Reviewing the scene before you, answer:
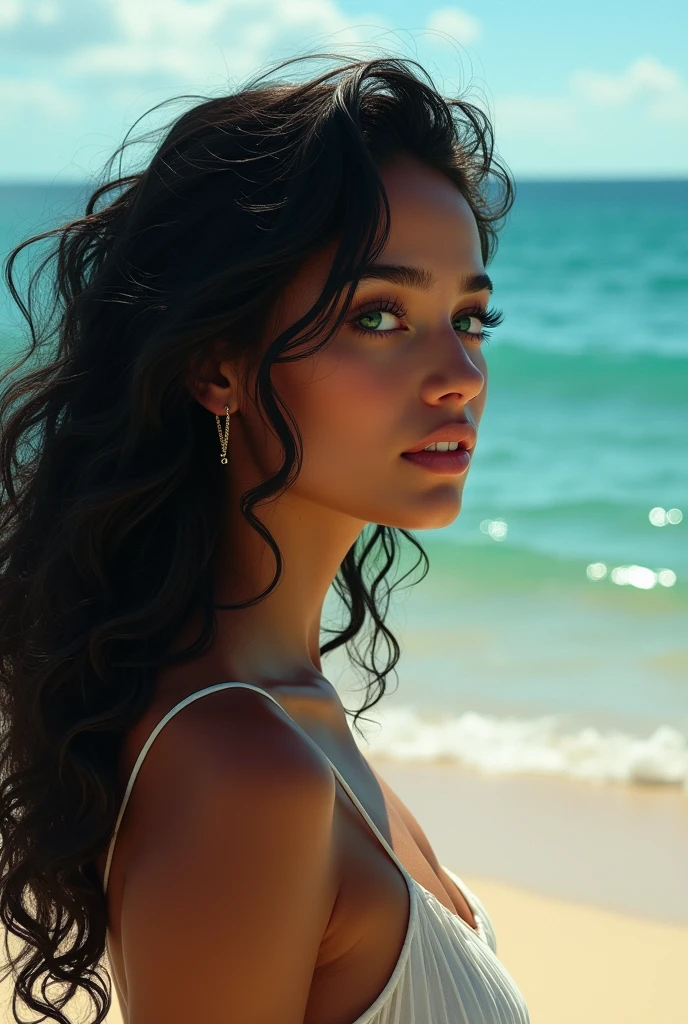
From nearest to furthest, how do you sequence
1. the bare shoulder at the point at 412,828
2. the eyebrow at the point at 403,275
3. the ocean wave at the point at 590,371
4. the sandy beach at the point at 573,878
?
the eyebrow at the point at 403,275 → the bare shoulder at the point at 412,828 → the sandy beach at the point at 573,878 → the ocean wave at the point at 590,371

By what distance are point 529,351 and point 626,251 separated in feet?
44.4

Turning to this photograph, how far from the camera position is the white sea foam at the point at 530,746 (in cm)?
511

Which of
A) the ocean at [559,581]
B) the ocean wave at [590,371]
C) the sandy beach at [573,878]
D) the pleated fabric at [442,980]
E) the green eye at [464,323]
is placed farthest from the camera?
the ocean wave at [590,371]

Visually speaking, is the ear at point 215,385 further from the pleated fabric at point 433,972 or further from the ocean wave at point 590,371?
the ocean wave at point 590,371

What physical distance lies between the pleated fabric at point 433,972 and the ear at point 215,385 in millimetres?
440

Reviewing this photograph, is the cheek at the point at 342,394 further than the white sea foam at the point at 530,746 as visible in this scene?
No

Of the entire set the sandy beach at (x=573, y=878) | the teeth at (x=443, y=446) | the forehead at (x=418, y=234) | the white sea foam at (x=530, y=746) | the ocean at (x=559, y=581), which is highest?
the forehead at (x=418, y=234)

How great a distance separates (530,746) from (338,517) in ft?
12.2

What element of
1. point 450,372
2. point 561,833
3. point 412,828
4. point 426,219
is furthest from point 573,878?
point 426,219

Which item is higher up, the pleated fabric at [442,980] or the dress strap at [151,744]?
the dress strap at [151,744]

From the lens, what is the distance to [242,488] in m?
1.85

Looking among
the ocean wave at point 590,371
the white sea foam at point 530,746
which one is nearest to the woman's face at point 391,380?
the white sea foam at point 530,746

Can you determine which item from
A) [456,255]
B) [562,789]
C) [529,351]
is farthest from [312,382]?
[529,351]

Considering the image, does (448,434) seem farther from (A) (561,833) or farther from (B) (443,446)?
(A) (561,833)
